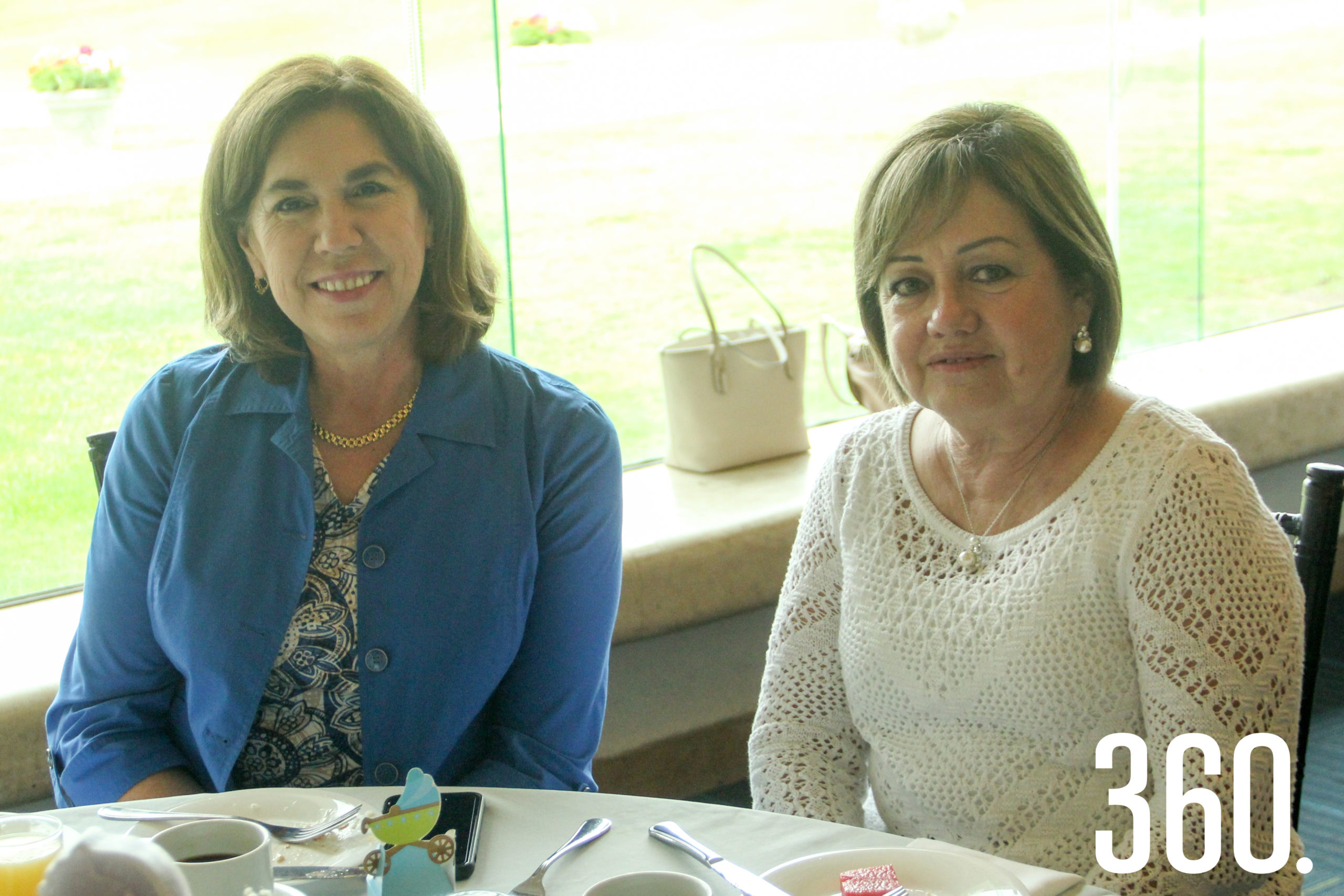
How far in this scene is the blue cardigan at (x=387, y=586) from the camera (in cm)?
172

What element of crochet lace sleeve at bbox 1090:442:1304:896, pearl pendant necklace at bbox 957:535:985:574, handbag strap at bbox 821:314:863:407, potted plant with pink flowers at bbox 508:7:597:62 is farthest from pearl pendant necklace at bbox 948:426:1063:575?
potted plant with pink flowers at bbox 508:7:597:62

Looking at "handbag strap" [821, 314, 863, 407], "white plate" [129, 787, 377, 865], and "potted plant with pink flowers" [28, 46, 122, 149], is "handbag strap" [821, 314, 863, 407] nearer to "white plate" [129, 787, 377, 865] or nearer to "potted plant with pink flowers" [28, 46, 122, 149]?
"potted plant with pink flowers" [28, 46, 122, 149]

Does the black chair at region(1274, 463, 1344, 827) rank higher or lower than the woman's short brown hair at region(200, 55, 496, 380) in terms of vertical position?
lower

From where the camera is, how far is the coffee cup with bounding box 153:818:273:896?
3.21 feet

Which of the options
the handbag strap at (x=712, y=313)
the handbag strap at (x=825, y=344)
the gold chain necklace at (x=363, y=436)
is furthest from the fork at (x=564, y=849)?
the handbag strap at (x=825, y=344)

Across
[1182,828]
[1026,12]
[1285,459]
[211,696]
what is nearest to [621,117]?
[1026,12]

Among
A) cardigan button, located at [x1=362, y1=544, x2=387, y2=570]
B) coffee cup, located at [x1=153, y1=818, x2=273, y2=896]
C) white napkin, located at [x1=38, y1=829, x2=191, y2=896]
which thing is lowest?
cardigan button, located at [x1=362, y1=544, x2=387, y2=570]

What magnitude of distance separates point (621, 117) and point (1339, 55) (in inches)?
99.5

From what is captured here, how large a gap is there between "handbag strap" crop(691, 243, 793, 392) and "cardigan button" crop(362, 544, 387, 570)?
161 centimetres

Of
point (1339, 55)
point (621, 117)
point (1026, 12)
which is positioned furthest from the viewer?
point (1339, 55)

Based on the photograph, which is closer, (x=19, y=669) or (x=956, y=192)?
(x=956, y=192)

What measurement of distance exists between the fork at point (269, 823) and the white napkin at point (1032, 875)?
0.51 m

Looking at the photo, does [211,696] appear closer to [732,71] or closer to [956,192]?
[956,192]

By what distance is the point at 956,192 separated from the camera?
161 cm
